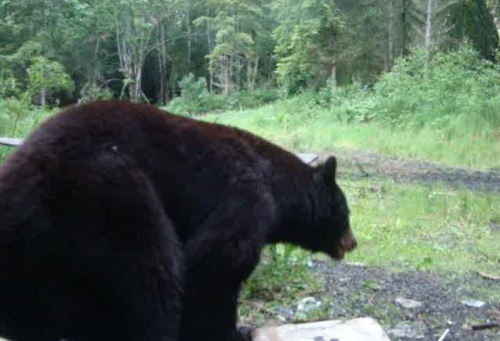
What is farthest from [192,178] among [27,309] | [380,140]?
[380,140]

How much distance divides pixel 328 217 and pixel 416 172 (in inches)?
373

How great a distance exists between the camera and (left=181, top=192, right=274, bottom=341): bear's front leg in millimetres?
3875

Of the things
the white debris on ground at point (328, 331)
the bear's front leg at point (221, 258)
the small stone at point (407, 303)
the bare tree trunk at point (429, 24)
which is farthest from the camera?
the bare tree trunk at point (429, 24)

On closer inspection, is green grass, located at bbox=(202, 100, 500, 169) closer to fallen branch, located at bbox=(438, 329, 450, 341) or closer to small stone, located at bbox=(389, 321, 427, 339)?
small stone, located at bbox=(389, 321, 427, 339)

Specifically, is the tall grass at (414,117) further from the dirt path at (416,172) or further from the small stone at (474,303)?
the small stone at (474,303)

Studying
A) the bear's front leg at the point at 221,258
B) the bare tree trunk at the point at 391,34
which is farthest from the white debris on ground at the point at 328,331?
the bare tree trunk at the point at 391,34

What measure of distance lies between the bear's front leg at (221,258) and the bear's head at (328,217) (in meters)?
0.72

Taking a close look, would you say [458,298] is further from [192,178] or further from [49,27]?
[49,27]

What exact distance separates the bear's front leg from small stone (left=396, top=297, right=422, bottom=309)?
2062mm

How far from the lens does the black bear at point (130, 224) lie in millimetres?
3258

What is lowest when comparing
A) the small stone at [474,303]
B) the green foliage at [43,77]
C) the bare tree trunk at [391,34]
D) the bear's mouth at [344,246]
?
the small stone at [474,303]

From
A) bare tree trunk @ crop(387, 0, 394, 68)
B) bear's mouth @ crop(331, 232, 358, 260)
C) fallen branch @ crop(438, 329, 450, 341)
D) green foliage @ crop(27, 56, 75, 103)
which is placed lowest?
fallen branch @ crop(438, 329, 450, 341)

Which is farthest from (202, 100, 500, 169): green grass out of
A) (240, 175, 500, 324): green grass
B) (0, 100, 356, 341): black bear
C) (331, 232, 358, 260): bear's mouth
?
(0, 100, 356, 341): black bear

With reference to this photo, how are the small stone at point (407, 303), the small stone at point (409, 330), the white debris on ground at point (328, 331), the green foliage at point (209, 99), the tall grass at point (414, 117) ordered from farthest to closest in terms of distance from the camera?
the green foliage at point (209, 99), the tall grass at point (414, 117), the small stone at point (407, 303), the small stone at point (409, 330), the white debris on ground at point (328, 331)
